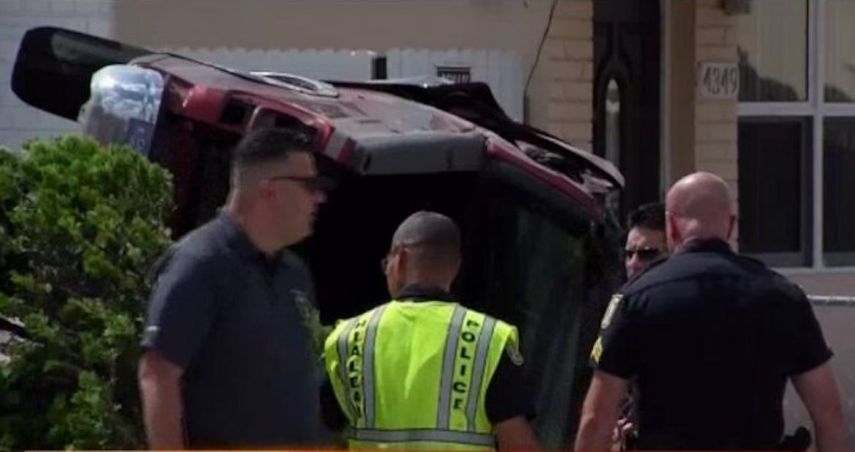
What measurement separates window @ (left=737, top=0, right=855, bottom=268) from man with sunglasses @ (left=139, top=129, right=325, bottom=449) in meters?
8.98

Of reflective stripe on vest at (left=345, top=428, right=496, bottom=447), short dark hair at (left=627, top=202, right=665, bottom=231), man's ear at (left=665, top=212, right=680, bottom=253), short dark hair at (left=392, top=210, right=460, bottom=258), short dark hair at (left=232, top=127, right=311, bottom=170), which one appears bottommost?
reflective stripe on vest at (left=345, top=428, right=496, bottom=447)

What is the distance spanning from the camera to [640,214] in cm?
774

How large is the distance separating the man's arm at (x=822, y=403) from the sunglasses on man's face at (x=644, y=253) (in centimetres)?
167

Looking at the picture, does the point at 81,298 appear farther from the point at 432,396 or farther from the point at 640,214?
the point at 640,214

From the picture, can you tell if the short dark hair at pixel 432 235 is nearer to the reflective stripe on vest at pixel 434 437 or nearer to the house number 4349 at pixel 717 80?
the reflective stripe on vest at pixel 434 437

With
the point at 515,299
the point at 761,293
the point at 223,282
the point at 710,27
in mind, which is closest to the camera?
the point at 223,282

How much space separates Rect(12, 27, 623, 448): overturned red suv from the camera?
6.75 metres

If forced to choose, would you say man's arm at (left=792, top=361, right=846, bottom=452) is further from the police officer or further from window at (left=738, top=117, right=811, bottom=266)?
window at (left=738, top=117, right=811, bottom=266)

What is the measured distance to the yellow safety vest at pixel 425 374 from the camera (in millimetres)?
5238

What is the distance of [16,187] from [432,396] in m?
1.74

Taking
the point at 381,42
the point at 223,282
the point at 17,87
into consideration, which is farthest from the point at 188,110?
the point at 381,42

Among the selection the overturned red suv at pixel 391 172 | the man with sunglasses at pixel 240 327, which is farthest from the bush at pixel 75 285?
the man with sunglasses at pixel 240 327

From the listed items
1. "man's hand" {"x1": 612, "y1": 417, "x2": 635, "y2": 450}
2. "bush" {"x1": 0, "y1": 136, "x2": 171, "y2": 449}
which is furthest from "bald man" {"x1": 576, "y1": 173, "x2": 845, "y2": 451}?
"bush" {"x1": 0, "y1": 136, "x2": 171, "y2": 449}

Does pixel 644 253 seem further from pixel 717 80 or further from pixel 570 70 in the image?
pixel 717 80
